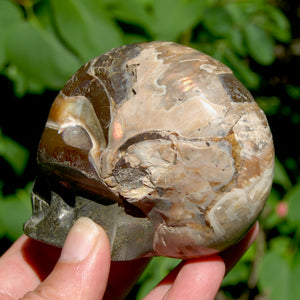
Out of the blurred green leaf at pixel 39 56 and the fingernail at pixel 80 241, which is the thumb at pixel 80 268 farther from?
the blurred green leaf at pixel 39 56

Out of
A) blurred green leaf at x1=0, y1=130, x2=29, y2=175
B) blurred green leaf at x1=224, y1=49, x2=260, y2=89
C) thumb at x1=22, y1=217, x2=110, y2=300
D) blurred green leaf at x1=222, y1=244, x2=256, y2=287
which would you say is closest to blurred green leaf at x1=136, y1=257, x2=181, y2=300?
blurred green leaf at x1=222, y1=244, x2=256, y2=287

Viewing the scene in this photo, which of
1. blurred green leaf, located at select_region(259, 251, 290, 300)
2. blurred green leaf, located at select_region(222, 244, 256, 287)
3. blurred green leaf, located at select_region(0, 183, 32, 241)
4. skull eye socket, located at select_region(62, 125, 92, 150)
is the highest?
skull eye socket, located at select_region(62, 125, 92, 150)

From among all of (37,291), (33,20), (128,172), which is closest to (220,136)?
(128,172)

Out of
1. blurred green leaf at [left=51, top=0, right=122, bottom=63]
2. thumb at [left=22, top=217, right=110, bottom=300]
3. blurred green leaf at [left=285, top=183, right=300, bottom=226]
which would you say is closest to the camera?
thumb at [left=22, top=217, right=110, bottom=300]

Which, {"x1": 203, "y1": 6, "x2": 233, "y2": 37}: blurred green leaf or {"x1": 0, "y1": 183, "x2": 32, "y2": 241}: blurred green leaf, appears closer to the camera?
{"x1": 0, "y1": 183, "x2": 32, "y2": 241}: blurred green leaf

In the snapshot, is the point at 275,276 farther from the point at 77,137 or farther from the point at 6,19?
the point at 6,19

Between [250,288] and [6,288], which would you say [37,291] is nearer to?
[6,288]

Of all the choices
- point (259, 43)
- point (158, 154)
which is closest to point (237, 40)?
point (259, 43)

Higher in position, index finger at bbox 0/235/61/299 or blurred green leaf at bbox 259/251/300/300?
index finger at bbox 0/235/61/299

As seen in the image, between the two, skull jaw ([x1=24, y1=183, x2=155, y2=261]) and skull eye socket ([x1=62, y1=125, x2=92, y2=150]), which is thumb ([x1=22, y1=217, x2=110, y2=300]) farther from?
skull eye socket ([x1=62, y1=125, x2=92, y2=150])
